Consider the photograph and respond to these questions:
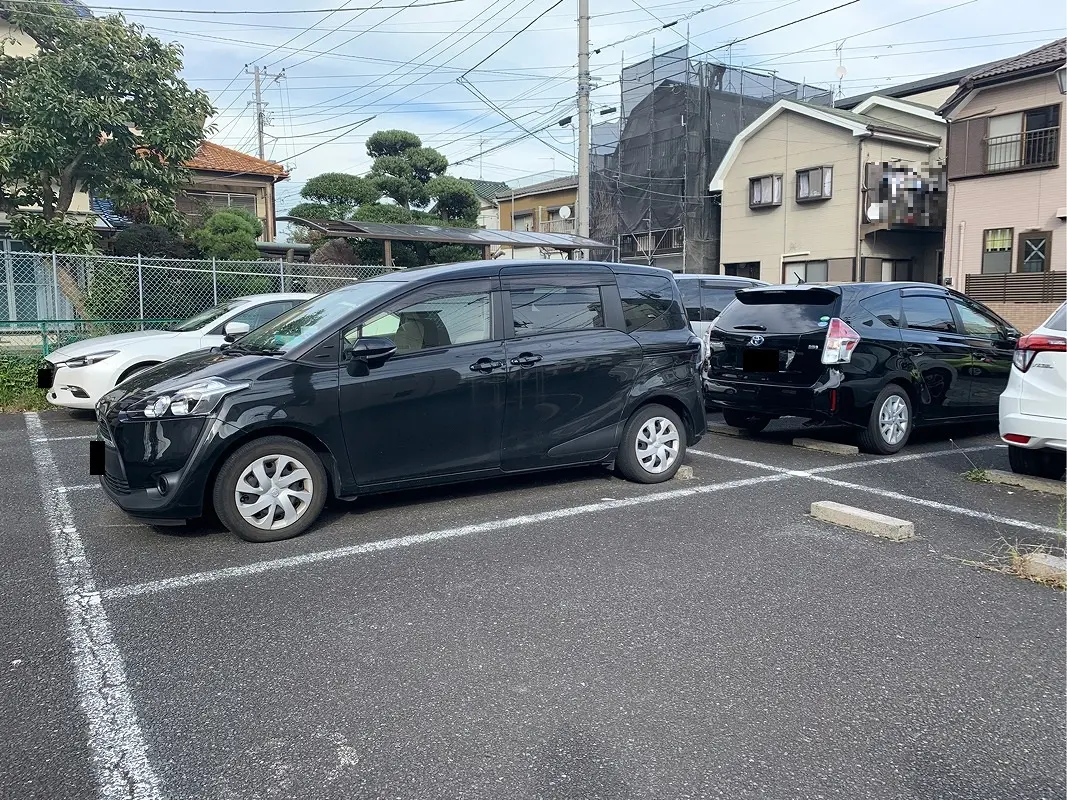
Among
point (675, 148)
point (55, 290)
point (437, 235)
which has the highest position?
point (675, 148)

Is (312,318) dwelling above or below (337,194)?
below

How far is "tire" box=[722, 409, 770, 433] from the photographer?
8.65 m

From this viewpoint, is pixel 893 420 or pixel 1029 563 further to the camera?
pixel 893 420

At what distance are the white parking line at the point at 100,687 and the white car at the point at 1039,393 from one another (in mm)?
5759

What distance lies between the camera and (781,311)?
7.65 metres

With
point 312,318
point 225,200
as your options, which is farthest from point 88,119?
point 312,318

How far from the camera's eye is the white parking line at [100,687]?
2.51m

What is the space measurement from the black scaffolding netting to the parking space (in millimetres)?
28395

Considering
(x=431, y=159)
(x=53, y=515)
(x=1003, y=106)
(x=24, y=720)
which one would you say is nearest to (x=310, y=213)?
(x=431, y=159)

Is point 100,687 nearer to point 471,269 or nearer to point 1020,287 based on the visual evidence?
point 471,269

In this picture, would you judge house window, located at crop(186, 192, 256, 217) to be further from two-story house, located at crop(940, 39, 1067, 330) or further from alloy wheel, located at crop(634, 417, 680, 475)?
alloy wheel, located at crop(634, 417, 680, 475)

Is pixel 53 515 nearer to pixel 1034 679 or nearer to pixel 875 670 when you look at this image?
pixel 875 670

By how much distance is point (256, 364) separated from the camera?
193 inches

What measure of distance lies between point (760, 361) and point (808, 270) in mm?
21844
